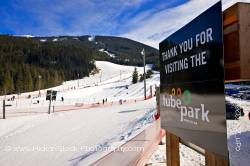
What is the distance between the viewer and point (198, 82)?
3.24 meters

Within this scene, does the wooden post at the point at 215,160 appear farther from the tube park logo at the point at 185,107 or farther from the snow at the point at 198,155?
the snow at the point at 198,155

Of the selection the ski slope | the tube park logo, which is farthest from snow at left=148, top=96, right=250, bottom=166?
the ski slope

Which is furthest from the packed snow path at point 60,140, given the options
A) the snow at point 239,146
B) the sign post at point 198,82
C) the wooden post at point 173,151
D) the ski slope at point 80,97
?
the ski slope at point 80,97

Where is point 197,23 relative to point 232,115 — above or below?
above

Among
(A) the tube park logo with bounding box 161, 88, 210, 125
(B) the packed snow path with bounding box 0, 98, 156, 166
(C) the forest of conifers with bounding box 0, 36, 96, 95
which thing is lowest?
(B) the packed snow path with bounding box 0, 98, 156, 166

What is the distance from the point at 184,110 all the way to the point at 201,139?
590 mm

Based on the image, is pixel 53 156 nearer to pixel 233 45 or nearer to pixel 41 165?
pixel 41 165

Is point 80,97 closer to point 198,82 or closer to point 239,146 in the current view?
point 239,146

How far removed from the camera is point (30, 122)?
26.1 m

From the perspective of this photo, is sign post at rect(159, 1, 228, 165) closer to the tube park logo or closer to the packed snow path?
the tube park logo

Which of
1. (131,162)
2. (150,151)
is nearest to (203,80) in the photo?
(131,162)

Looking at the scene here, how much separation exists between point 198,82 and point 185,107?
0.52m

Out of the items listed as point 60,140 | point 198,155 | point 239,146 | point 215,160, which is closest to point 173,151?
point 215,160

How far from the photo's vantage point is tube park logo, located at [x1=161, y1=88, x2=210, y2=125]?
314cm
